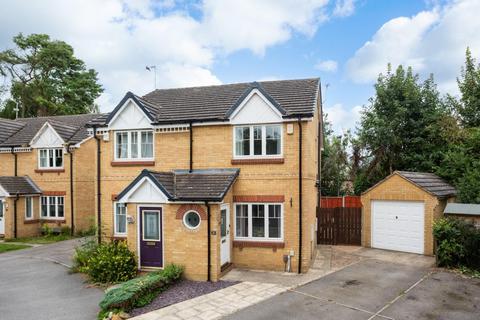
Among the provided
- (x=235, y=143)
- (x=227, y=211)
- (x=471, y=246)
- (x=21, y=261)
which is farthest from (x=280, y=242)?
(x=21, y=261)

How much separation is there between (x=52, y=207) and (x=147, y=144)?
39.8ft

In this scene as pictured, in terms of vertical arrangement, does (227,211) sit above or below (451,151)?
below

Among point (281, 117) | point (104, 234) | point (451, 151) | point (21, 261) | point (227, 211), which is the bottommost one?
point (21, 261)

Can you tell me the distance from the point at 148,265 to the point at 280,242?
200 inches

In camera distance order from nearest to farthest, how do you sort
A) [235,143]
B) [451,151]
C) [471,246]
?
[471,246] < [235,143] < [451,151]

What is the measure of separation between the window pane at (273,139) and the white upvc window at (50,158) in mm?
15597

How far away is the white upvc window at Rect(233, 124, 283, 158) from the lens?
13547 millimetres

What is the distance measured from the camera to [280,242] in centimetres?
1330

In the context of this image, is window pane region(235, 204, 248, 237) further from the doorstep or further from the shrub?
the shrub

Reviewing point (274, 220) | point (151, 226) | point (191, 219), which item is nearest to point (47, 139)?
point (151, 226)

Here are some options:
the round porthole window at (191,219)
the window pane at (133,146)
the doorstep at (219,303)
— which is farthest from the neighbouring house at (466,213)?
the window pane at (133,146)

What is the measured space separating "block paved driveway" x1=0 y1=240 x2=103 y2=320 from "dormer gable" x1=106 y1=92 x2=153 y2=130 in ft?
20.9

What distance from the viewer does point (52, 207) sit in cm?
2297

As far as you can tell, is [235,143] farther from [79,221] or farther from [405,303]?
[79,221]
